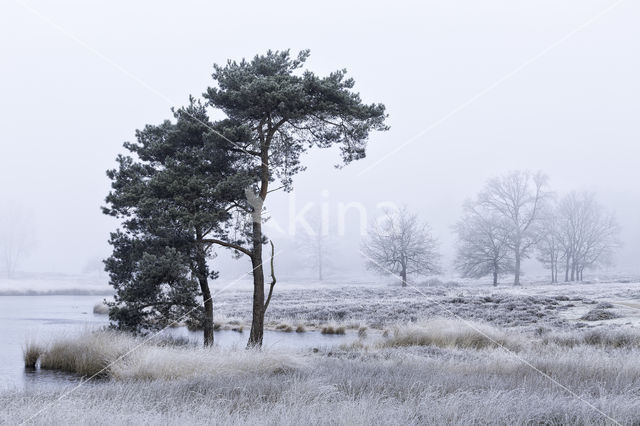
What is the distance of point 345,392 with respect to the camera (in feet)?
32.9

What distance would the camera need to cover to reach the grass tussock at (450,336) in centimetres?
1881

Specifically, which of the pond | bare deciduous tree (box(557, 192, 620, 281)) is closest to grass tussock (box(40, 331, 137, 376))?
the pond

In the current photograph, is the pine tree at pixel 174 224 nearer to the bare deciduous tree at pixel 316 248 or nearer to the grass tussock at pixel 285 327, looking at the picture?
the grass tussock at pixel 285 327

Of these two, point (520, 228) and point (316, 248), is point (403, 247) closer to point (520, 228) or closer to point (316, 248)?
point (520, 228)

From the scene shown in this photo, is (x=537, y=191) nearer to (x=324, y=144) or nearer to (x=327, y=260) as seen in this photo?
(x=327, y=260)

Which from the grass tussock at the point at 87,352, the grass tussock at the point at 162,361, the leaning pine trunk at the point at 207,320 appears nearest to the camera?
the grass tussock at the point at 162,361

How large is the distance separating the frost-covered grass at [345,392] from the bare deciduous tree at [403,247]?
35244 millimetres

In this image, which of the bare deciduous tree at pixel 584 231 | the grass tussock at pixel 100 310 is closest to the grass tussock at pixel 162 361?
the grass tussock at pixel 100 310

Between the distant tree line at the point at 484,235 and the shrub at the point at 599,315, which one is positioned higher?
the distant tree line at the point at 484,235

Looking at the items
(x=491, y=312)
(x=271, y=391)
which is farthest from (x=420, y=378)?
(x=491, y=312)

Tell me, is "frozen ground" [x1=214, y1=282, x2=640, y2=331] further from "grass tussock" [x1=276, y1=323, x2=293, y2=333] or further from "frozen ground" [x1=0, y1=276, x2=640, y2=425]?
"frozen ground" [x1=0, y1=276, x2=640, y2=425]

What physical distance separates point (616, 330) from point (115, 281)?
58.2 feet

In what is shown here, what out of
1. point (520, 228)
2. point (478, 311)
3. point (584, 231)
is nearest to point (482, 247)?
point (520, 228)

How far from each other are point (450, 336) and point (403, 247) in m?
30.9
